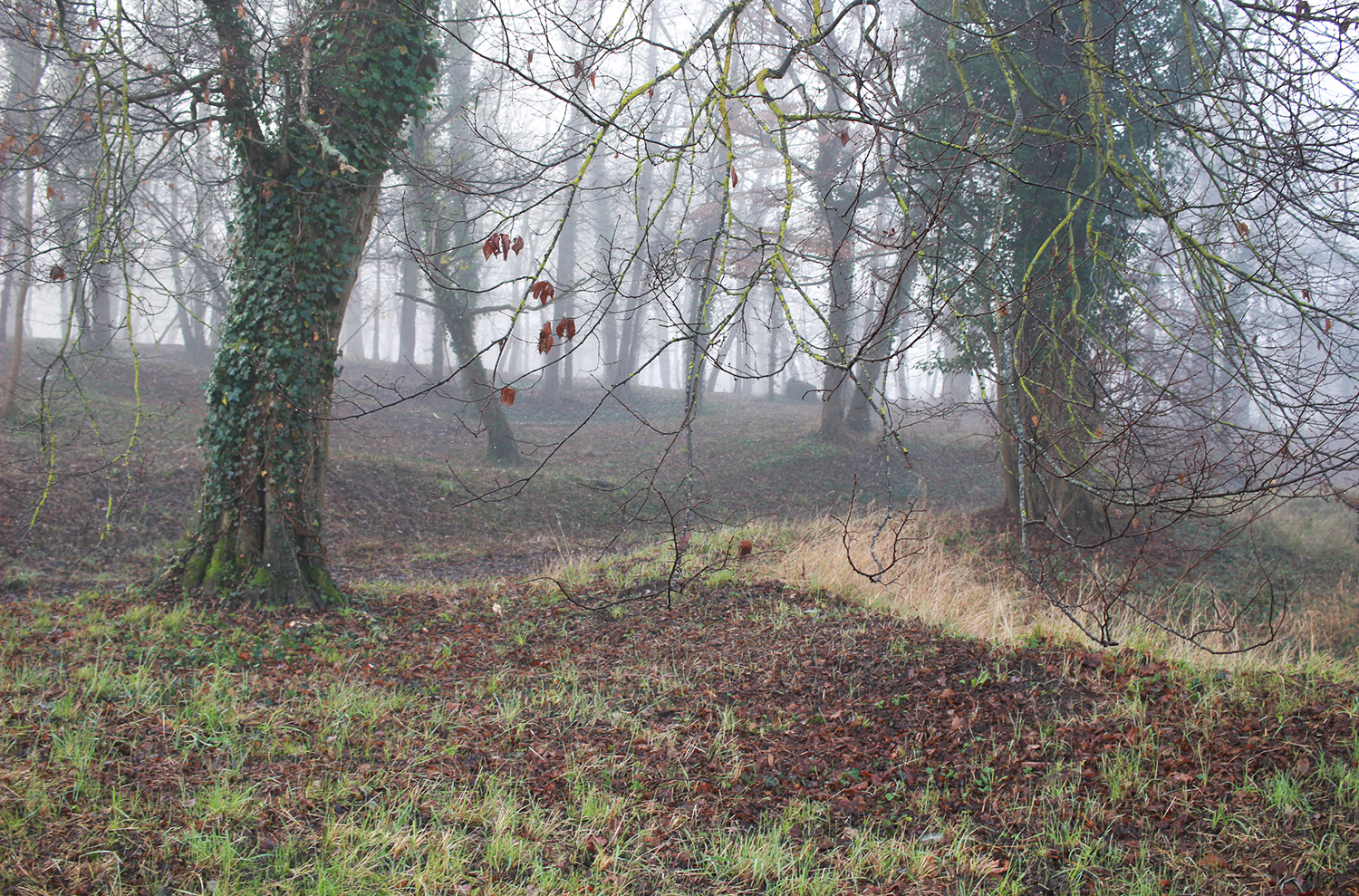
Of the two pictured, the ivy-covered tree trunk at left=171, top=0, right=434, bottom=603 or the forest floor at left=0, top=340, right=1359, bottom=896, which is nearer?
the forest floor at left=0, top=340, right=1359, bottom=896

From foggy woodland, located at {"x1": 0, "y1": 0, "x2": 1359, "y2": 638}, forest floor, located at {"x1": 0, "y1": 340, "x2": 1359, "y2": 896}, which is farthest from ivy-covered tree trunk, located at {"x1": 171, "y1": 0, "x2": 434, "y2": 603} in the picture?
forest floor, located at {"x1": 0, "y1": 340, "x2": 1359, "y2": 896}

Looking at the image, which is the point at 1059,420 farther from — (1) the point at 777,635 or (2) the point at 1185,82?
(1) the point at 777,635

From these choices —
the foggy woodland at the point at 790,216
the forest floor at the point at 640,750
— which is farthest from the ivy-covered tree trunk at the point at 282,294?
the forest floor at the point at 640,750

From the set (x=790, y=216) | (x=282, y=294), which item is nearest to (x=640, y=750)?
(x=282, y=294)

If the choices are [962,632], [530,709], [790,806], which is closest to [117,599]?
[530,709]

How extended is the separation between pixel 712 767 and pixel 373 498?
9019mm

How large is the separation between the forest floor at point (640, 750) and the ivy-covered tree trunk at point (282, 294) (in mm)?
Result: 550

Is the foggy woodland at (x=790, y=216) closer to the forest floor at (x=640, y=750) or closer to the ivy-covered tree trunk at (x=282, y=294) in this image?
the ivy-covered tree trunk at (x=282, y=294)

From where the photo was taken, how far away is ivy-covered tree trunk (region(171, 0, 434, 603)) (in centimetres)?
617

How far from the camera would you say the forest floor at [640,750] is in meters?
3.07

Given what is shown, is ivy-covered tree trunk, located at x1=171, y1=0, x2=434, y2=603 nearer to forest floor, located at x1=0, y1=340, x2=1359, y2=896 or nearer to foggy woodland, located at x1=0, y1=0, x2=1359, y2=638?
foggy woodland, located at x1=0, y1=0, x2=1359, y2=638

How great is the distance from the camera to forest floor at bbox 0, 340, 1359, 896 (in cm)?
307

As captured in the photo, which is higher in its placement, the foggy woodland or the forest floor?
the foggy woodland

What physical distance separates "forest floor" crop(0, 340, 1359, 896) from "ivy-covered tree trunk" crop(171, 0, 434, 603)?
0.55m
